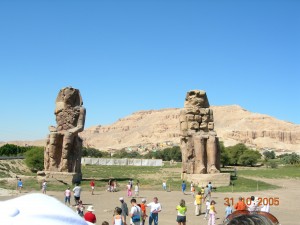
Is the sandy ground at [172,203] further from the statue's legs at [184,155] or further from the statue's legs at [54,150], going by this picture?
the statue's legs at [184,155]

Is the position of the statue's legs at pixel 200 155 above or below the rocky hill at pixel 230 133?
below

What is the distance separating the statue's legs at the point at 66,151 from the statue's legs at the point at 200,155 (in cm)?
738

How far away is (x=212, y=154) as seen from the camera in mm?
23047

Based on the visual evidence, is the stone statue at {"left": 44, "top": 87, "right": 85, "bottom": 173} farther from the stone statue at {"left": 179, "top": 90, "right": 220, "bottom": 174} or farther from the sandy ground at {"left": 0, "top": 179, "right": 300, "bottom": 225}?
the stone statue at {"left": 179, "top": 90, "right": 220, "bottom": 174}

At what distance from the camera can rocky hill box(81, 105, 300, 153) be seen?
129m

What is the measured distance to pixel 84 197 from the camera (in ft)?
60.6

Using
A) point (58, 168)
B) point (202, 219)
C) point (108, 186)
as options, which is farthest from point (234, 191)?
point (58, 168)

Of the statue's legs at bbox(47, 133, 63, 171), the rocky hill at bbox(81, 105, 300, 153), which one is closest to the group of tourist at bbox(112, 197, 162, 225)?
the statue's legs at bbox(47, 133, 63, 171)

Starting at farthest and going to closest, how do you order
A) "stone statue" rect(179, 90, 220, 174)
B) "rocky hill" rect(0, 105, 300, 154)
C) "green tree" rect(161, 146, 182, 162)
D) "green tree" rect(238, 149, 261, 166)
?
"rocky hill" rect(0, 105, 300, 154) < "green tree" rect(161, 146, 182, 162) < "green tree" rect(238, 149, 261, 166) < "stone statue" rect(179, 90, 220, 174)

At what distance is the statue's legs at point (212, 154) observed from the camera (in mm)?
22891

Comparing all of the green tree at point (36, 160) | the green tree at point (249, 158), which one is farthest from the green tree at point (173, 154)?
the green tree at point (36, 160)

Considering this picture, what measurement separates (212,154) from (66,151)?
8488mm

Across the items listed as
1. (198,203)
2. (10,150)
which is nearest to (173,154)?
(10,150)

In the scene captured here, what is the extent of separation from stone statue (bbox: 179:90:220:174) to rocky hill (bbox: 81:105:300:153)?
9070 centimetres
